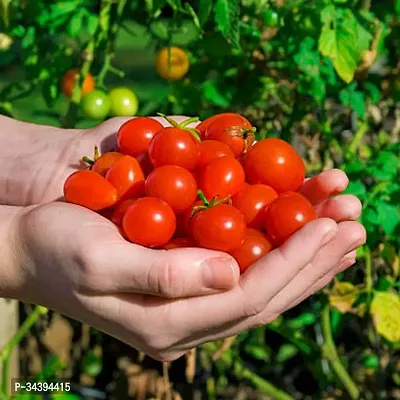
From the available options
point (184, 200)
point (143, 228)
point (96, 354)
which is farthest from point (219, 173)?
point (96, 354)

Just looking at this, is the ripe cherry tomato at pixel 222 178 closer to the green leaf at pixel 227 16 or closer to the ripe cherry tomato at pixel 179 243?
the ripe cherry tomato at pixel 179 243

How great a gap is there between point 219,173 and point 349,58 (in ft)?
1.27

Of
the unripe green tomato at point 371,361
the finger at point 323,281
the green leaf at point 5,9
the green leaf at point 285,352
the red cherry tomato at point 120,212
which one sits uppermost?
the green leaf at point 5,9

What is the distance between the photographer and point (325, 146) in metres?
2.07

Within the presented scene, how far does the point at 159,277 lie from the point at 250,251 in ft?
0.72

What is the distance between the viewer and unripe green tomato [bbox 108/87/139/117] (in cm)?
196

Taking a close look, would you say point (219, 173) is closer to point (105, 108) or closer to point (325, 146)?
point (105, 108)

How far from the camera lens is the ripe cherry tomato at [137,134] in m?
1.59

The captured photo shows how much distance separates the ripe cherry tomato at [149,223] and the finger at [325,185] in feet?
0.93

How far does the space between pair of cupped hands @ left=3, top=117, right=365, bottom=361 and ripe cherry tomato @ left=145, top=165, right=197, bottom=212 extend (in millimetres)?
101

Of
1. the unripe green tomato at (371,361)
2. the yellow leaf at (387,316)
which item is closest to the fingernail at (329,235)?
the yellow leaf at (387,316)

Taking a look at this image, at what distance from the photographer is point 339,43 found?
1.64 m

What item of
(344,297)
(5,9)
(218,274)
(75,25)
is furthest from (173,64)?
(218,274)

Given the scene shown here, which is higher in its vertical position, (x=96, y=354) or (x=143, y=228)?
(x=143, y=228)
